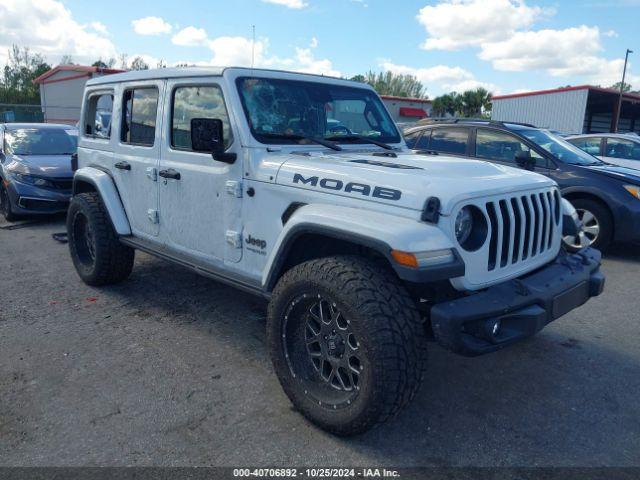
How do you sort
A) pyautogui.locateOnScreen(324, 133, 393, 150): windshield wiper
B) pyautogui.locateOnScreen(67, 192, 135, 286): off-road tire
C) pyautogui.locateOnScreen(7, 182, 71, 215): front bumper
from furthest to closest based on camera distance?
pyautogui.locateOnScreen(7, 182, 71, 215): front bumper, pyautogui.locateOnScreen(67, 192, 135, 286): off-road tire, pyautogui.locateOnScreen(324, 133, 393, 150): windshield wiper

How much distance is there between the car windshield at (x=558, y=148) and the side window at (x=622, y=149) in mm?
3043

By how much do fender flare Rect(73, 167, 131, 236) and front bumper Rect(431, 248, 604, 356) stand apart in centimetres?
303

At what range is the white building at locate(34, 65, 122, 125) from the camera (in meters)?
26.3

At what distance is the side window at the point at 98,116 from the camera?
15.8ft

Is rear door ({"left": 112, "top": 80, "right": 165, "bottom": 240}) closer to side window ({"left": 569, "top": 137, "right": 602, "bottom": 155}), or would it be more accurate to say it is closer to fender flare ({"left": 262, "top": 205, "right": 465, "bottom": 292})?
fender flare ({"left": 262, "top": 205, "right": 465, "bottom": 292})

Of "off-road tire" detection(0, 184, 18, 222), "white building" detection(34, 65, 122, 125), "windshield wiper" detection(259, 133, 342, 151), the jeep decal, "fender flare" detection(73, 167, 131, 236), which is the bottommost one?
"off-road tire" detection(0, 184, 18, 222)

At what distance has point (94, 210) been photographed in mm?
4688

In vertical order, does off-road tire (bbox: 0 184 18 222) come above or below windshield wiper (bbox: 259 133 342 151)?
below

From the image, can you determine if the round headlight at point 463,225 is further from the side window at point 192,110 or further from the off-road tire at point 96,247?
the off-road tire at point 96,247

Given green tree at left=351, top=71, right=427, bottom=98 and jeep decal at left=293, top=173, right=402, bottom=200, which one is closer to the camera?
jeep decal at left=293, top=173, right=402, bottom=200

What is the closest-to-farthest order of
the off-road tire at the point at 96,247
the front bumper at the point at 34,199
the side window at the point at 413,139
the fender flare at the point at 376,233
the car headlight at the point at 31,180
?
the fender flare at the point at 376,233 → the off-road tire at the point at 96,247 → the side window at the point at 413,139 → the front bumper at the point at 34,199 → the car headlight at the point at 31,180

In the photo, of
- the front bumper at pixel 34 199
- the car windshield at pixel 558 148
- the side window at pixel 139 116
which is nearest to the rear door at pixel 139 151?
the side window at pixel 139 116

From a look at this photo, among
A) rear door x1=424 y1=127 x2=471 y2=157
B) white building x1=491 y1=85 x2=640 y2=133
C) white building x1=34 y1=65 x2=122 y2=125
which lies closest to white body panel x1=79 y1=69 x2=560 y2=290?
rear door x1=424 y1=127 x2=471 y2=157

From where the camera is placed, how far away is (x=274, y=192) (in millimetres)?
3176
